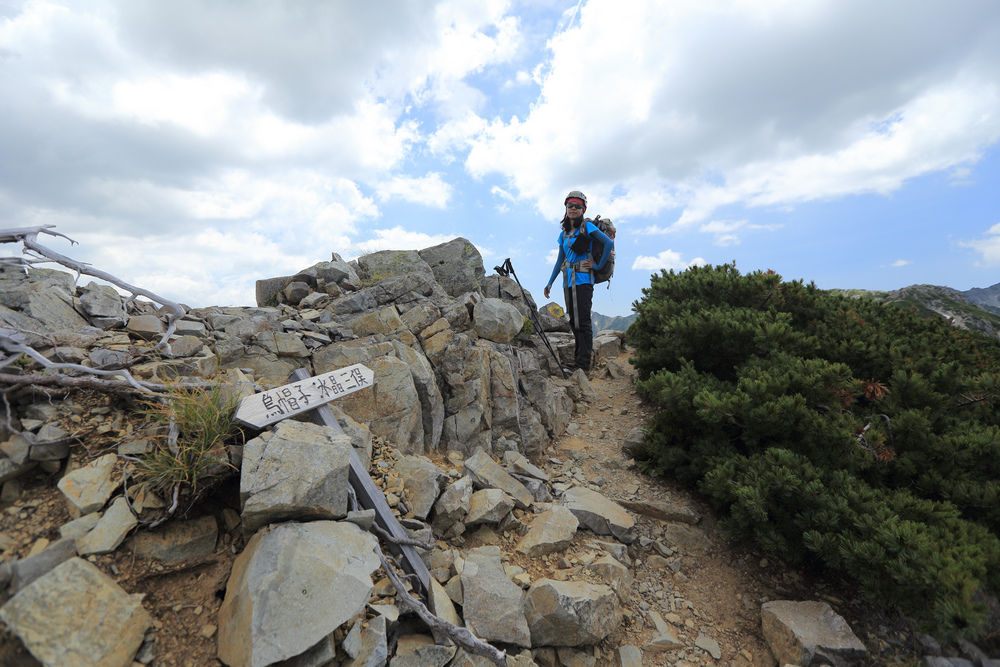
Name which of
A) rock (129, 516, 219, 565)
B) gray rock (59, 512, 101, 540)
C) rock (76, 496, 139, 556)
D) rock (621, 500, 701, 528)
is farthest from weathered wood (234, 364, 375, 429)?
rock (621, 500, 701, 528)

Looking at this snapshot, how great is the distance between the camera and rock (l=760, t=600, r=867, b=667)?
4.64 m

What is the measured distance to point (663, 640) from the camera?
509 centimetres

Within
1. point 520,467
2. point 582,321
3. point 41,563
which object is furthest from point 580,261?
point 41,563

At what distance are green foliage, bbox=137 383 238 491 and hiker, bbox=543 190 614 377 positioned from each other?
10.3 m

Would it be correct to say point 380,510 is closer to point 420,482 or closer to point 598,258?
point 420,482

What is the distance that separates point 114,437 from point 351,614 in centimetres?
290

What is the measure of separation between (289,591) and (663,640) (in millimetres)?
4319

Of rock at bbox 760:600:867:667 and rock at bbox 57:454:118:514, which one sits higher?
rock at bbox 57:454:118:514

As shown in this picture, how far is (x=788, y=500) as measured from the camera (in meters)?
5.52

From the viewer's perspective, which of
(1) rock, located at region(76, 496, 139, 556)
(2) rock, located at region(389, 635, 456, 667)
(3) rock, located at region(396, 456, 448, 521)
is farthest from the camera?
(3) rock, located at region(396, 456, 448, 521)


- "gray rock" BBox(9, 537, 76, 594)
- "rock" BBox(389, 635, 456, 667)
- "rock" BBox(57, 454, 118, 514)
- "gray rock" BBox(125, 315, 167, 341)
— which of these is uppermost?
"gray rock" BBox(125, 315, 167, 341)

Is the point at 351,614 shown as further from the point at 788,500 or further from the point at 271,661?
the point at 788,500

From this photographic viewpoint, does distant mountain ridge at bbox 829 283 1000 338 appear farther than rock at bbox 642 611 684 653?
Yes

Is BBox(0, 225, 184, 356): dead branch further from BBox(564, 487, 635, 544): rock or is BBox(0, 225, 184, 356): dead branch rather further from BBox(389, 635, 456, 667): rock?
BBox(564, 487, 635, 544): rock
